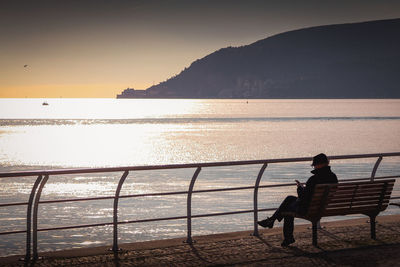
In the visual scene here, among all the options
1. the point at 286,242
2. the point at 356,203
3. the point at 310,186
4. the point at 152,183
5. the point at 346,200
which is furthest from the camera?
the point at 152,183

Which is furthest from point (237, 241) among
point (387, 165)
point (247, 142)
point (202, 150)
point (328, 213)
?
point (247, 142)

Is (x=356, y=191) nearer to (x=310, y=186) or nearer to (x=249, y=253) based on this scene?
(x=310, y=186)

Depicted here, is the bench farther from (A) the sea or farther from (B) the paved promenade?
(A) the sea

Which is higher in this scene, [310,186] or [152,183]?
[310,186]

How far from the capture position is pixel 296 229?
1085 cm

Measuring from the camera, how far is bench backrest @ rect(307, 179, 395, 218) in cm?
912

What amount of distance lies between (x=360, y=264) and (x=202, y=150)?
7146cm

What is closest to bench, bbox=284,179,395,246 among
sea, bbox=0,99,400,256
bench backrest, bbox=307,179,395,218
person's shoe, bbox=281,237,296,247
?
bench backrest, bbox=307,179,395,218

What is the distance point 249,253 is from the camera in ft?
29.0

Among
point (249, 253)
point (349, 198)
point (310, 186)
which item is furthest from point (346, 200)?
point (249, 253)

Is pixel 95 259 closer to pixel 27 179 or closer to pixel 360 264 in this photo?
pixel 360 264

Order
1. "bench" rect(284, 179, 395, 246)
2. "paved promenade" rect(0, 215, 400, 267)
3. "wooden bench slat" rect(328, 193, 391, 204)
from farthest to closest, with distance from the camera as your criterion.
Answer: "wooden bench slat" rect(328, 193, 391, 204)
"bench" rect(284, 179, 395, 246)
"paved promenade" rect(0, 215, 400, 267)

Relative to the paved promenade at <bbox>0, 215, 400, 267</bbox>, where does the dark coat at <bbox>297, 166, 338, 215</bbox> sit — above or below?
above

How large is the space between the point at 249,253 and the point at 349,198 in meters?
1.65
